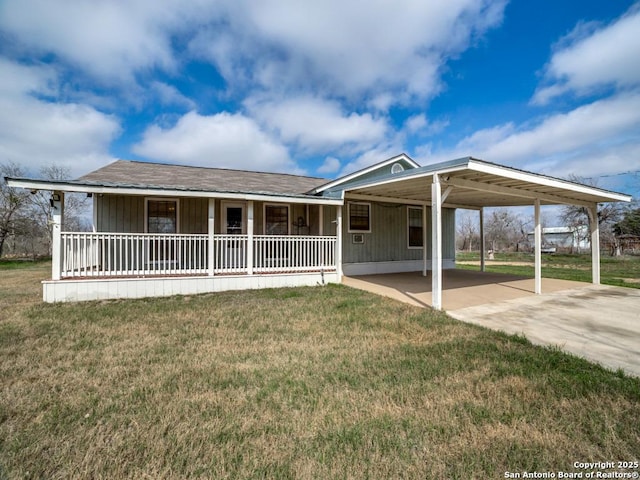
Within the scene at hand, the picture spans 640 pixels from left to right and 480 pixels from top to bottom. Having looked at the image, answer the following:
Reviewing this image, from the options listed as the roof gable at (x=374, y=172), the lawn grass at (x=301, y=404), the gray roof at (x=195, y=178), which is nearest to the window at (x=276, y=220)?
the gray roof at (x=195, y=178)

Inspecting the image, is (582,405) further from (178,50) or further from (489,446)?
(178,50)

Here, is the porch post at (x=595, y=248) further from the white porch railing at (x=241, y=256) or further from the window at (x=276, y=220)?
the window at (x=276, y=220)

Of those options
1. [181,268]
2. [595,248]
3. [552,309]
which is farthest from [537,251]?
[181,268]

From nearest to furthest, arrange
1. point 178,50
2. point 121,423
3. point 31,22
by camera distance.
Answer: point 121,423, point 31,22, point 178,50

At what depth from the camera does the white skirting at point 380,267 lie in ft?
36.0

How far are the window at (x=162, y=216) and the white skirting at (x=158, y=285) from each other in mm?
2582

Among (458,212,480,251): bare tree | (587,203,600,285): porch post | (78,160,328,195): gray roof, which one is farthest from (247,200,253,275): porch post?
(458,212,480,251): bare tree

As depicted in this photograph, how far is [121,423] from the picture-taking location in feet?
7.78

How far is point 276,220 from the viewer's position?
10.8 m

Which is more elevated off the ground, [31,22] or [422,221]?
[31,22]

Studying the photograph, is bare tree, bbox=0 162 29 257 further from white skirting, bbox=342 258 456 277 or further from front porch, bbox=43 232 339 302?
white skirting, bbox=342 258 456 277

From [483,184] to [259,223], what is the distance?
7.01 m

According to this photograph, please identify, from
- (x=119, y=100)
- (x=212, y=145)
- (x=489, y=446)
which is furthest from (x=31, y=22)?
(x=212, y=145)

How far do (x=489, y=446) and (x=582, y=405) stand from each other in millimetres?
1214
